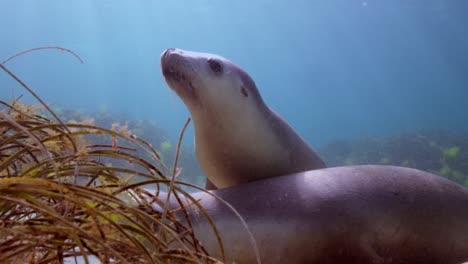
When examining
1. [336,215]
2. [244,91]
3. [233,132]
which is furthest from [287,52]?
[336,215]

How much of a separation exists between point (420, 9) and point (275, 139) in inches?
1861

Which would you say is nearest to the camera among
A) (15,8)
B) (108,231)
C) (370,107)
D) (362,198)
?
(108,231)

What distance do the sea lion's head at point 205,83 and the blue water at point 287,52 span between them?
104 feet

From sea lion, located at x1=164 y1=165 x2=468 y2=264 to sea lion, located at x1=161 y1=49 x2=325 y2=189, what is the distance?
1.71 feet

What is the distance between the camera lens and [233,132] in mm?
2926

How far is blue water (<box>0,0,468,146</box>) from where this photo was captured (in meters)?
55.6

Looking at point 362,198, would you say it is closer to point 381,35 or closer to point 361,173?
point 361,173

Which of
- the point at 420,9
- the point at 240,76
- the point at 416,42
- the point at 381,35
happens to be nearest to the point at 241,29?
the point at 381,35

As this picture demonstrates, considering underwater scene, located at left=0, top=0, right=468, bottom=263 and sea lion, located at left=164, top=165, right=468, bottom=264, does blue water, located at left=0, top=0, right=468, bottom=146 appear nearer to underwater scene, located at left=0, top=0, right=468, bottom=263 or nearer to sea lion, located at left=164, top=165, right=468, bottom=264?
underwater scene, located at left=0, top=0, right=468, bottom=263

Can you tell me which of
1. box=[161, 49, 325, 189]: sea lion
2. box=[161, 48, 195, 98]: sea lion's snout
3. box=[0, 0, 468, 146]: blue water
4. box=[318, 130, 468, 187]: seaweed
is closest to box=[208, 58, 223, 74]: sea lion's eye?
box=[161, 49, 325, 189]: sea lion

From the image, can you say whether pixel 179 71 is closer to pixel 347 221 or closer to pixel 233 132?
pixel 233 132

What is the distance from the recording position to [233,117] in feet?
9.61

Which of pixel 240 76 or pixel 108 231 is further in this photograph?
pixel 240 76

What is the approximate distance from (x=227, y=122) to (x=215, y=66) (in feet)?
1.40
